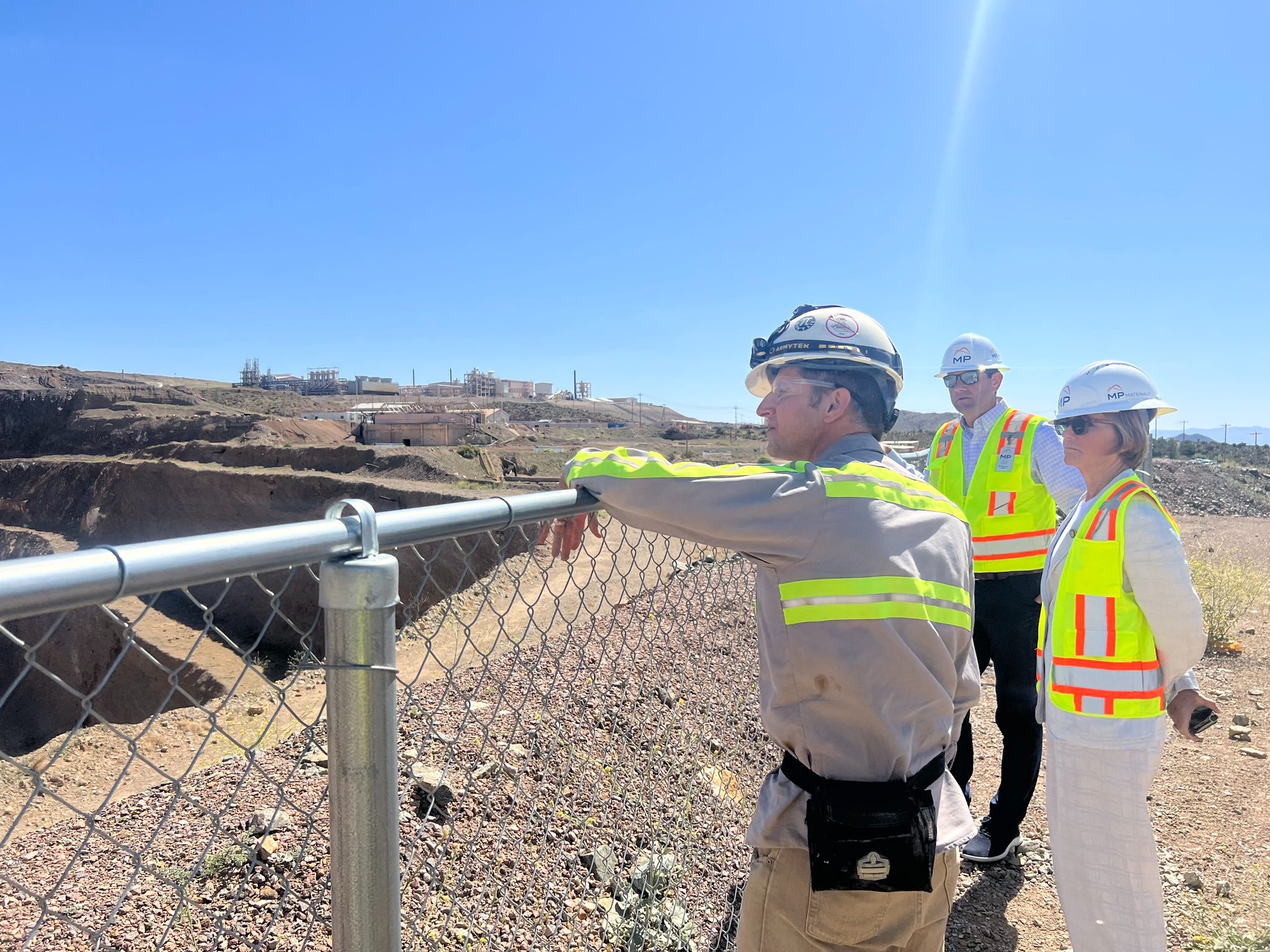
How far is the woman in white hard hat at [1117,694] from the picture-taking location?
8.58 feet

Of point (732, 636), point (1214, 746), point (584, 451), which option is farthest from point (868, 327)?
point (1214, 746)

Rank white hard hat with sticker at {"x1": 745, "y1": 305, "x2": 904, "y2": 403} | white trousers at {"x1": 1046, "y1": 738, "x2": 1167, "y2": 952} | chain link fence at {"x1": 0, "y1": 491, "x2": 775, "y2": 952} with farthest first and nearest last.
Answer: white trousers at {"x1": 1046, "y1": 738, "x2": 1167, "y2": 952} → white hard hat with sticker at {"x1": 745, "y1": 305, "x2": 904, "y2": 403} → chain link fence at {"x1": 0, "y1": 491, "x2": 775, "y2": 952}

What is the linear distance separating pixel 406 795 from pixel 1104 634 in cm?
259

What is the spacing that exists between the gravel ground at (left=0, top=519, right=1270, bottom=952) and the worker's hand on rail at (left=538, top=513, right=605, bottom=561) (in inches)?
11.7

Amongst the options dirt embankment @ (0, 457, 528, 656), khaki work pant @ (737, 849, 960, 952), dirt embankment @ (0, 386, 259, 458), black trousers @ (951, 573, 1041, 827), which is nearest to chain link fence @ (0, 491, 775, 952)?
khaki work pant @ (737, 849, 960, 952)

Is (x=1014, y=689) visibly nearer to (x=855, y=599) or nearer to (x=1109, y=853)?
(x=1109, y=853)

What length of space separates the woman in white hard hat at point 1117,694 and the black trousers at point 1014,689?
890mm

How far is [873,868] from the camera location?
178cm

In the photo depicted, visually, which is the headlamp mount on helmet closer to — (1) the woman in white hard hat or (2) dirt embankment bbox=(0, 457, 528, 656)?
(1) the woman in white hard hat

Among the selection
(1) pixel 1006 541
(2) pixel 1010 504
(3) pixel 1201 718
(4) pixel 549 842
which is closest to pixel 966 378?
(2) pixel 1010 504

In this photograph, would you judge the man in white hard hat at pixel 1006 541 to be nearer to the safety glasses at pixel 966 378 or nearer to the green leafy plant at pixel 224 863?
the safety glasses at pixel 966 378

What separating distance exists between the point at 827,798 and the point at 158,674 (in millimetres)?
16900

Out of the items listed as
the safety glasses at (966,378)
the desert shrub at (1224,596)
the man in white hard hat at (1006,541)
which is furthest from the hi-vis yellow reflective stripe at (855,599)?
the desert shrub at (1224,596)

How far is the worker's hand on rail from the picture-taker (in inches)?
86.9
